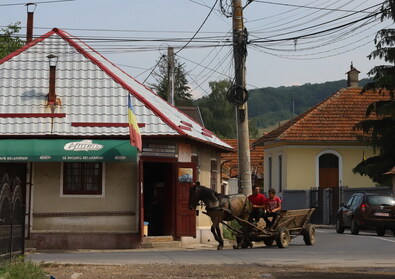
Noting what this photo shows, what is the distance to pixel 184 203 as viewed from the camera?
96.7 feet

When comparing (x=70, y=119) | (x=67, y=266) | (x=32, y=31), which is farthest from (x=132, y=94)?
(x=67, y=266)

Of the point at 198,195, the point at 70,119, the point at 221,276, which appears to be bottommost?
the point at 221,276

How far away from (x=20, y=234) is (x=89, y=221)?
1001cm

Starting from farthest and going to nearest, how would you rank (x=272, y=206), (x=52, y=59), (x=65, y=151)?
(x=52, y=59)
(x=65, y=151)
(x=272, y=206)

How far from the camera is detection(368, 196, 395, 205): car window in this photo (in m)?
34.9

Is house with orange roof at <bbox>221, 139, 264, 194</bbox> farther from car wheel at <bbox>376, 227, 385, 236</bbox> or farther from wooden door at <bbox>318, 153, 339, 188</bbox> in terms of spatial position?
car wheel at <bbox>376, 227, 385, 236</bbox>

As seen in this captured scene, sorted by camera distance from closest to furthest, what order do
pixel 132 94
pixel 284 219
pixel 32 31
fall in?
pixel 284 219
pixel 132 94
pixel 32 31

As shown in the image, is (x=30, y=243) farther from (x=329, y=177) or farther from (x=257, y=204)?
(x=329, y=177)

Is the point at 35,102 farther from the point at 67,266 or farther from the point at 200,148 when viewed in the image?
the point at 67,266

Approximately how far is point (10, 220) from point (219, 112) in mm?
89884

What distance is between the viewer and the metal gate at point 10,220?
16.7m

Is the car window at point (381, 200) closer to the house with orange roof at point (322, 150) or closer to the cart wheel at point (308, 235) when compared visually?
the cart wheel at point (308, 235)

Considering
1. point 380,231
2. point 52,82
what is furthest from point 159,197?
point 380,231

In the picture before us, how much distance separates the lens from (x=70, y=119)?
2934cm
